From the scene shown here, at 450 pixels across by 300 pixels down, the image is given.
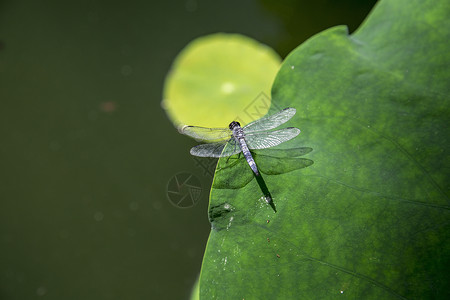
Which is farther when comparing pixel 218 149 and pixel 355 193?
pixel 218 149

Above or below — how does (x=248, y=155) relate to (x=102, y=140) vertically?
above

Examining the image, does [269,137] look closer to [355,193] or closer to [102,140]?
[355,193]

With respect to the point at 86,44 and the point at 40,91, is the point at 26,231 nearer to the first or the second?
the point at 40,91

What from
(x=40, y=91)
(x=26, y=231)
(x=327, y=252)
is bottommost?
(x=26, y=231)

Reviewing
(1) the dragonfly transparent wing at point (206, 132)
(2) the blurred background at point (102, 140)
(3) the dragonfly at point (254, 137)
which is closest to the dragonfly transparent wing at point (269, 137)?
(3) the dragonfly at point (254, 137)

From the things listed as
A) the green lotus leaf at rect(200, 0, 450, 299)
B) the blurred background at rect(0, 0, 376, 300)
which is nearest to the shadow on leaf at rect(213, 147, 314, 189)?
the green lotus leaf at rect(200, 0, 450, 299)

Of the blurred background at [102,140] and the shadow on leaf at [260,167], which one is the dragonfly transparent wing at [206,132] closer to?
the shadow on leaf at [260,167]

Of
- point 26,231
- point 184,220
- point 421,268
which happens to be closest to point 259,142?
point 421,268

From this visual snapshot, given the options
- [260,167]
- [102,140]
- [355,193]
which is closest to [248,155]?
[260,167]
